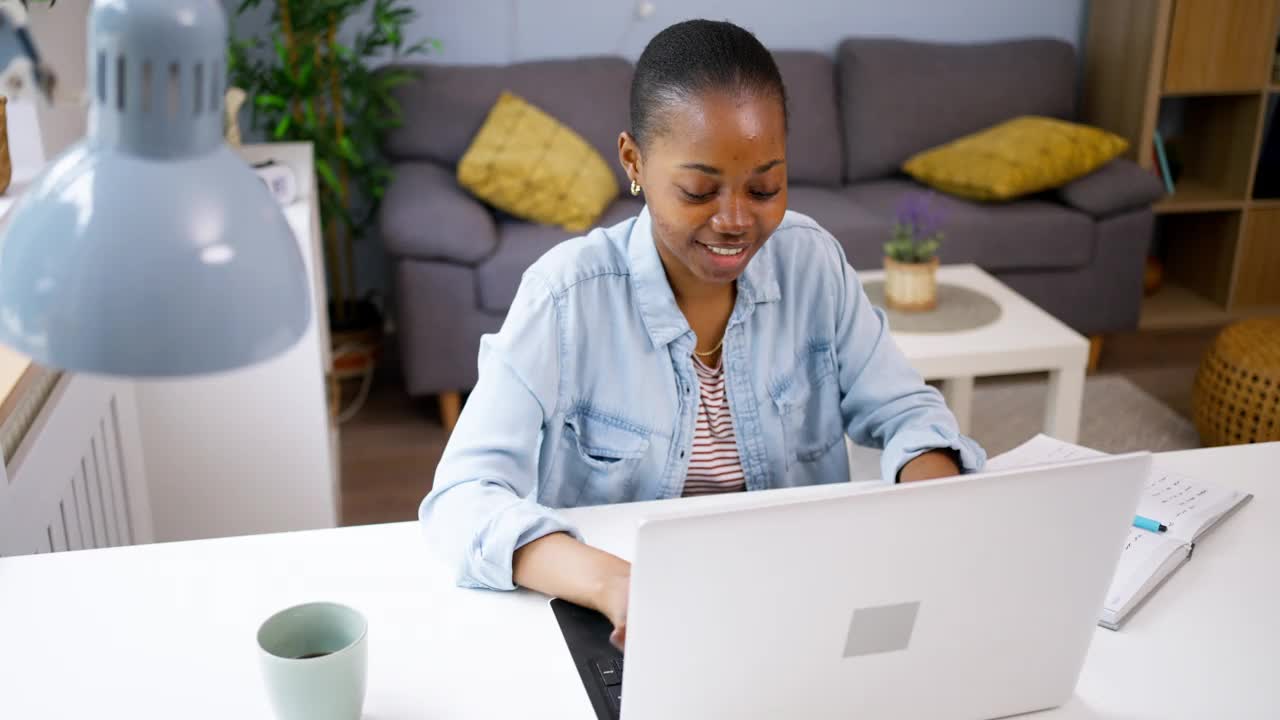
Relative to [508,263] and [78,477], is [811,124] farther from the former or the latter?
[78,477]

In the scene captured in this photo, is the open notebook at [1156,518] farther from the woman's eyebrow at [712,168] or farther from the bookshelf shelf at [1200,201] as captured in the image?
the bookshelf shelf at [1200,201]

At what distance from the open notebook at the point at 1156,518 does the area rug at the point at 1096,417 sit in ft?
5.15

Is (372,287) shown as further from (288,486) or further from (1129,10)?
(1129,10)

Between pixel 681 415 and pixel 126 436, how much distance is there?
107 centimetres

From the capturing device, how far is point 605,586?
1.06 m

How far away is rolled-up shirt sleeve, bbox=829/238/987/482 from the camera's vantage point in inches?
54.7

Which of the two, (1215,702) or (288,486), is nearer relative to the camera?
(1215,702)

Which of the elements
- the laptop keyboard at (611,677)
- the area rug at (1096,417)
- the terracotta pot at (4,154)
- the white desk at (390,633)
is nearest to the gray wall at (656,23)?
the area rug at (1096,417)

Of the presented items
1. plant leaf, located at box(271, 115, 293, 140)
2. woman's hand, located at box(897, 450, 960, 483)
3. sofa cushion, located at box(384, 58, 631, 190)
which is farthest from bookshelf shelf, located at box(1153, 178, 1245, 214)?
woman's hand, located at box(897, 450, 960, 483)

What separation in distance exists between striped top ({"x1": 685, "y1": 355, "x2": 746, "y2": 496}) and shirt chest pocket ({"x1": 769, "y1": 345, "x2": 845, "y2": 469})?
60 mm

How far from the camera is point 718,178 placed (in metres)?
1.21

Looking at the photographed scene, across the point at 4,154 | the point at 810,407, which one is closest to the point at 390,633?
the point at 810,407

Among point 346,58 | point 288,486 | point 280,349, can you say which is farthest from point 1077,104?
point 280,349

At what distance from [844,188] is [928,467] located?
254 cm
